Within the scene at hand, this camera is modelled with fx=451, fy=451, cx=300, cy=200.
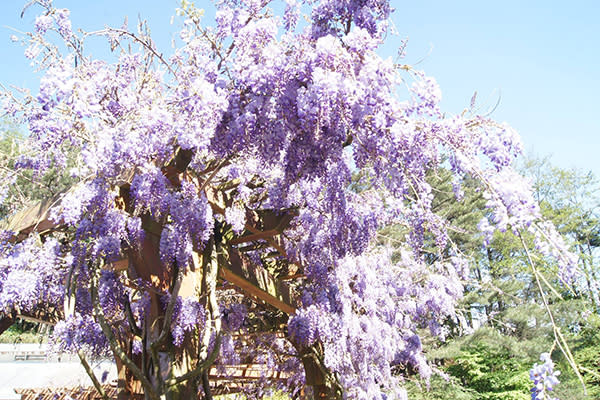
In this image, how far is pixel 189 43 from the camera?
299 cm

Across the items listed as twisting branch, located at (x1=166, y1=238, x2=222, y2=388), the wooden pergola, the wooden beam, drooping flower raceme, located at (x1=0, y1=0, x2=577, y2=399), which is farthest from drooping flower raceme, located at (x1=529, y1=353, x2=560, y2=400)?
the wooden beam

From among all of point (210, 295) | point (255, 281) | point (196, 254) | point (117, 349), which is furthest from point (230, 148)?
point (255, 281)

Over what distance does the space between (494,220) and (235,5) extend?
2105mm

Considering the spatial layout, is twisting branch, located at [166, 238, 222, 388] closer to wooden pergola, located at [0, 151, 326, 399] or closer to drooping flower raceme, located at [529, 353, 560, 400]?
wooden pergola, located at [0, 151, 326, 399]

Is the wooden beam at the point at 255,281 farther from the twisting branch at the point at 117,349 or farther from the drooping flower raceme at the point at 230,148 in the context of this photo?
the twisting branch at the point at 117,349

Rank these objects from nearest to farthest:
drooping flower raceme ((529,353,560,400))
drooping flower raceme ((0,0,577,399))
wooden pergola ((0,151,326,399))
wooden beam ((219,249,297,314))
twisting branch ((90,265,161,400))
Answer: drooping flower raceme ((529,353,560,400)) → drooping flower raceme ((0,0,577,399)) → twisting branch ((90,265,161,400)) → wooden pergola ((0,151,326,399)) → wooden beam ((219,249,297,314))

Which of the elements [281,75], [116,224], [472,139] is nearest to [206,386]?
[116,224]

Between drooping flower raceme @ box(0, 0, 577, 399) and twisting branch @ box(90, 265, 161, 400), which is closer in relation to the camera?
drooping flower raceme @ box(0, 0, 577, 399)

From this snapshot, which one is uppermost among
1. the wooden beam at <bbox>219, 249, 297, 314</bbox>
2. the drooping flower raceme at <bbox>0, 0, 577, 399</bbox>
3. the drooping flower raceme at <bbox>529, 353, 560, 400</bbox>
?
the drooping flower raceme at <bbox>0, 0, 577, 399</bbox>

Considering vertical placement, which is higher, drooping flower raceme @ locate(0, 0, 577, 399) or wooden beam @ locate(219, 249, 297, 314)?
drooping flower raceme @ locate(0, 0, 577, 399)

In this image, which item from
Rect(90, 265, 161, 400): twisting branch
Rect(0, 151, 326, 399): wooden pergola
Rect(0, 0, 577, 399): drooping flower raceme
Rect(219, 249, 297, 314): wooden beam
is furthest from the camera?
Rect(219, 249, 297, 314): wooden beam

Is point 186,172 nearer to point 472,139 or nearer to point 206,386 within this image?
point 206,386

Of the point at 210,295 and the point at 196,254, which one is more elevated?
the point at 196,254

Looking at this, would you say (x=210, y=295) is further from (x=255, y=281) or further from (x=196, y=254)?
(x=255, y=281)
